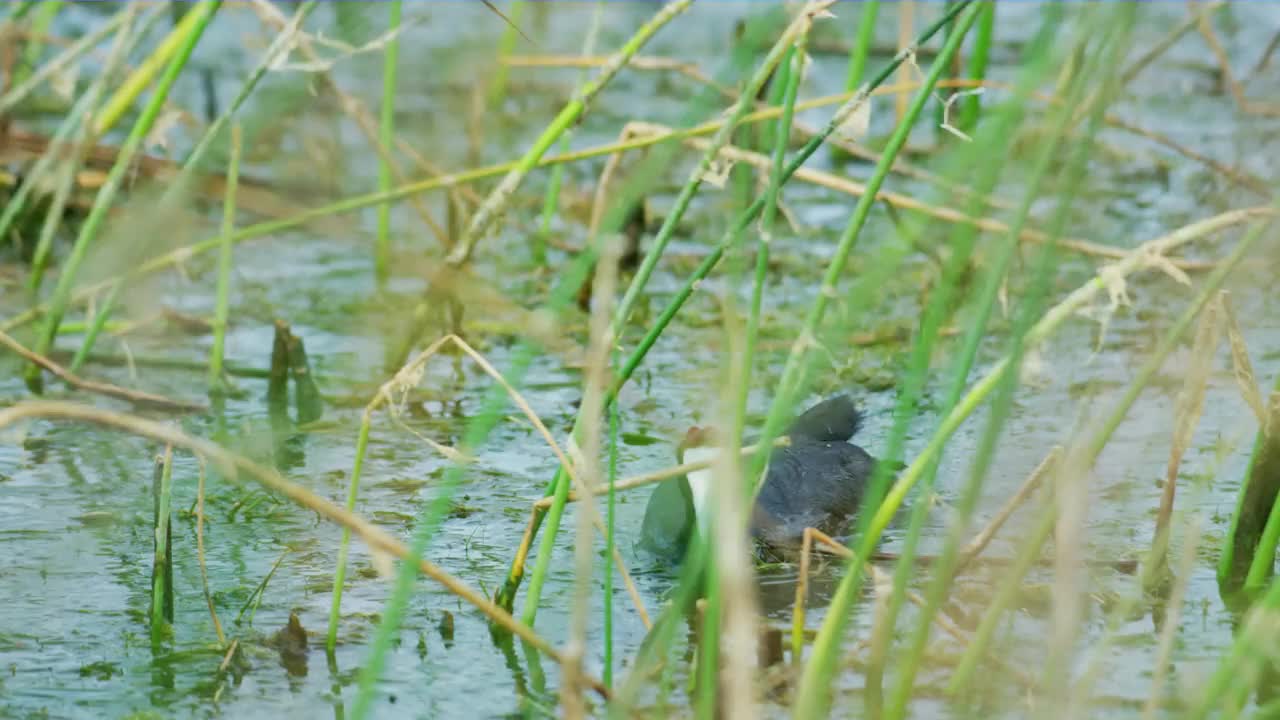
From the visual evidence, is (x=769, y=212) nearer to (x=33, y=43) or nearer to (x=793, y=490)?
(x=793, y=490)

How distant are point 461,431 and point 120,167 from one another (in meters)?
0.88

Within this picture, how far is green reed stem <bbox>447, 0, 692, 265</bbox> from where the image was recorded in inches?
107

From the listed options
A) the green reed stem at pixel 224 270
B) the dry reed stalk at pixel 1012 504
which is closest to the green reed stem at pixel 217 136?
the green reed stem at pixel 224 270

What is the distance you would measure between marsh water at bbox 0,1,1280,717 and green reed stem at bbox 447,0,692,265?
16cm

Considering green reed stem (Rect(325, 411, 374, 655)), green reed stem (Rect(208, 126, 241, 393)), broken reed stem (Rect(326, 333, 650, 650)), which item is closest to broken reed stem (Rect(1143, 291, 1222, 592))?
broken reed stem (Rect(326, 333, 650, 650))

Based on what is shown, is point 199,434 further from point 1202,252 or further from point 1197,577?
point 1202,252

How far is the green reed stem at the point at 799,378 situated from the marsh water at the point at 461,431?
0.08 meters

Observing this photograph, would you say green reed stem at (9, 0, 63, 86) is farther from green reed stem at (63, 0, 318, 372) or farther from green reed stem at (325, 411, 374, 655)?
green reed stem at (325, 411, 374, 655)

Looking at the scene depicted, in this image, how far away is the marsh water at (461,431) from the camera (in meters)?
2.41

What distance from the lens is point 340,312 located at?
4688 mm

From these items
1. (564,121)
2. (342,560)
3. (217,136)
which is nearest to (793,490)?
(564,121)

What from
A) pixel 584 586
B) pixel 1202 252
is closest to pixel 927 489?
pixel 584 586

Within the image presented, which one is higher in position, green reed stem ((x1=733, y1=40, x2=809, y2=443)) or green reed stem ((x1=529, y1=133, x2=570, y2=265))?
green reed stem ((x1=733, y1=40, x2=809, y2=443))

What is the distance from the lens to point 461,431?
3691 mm
